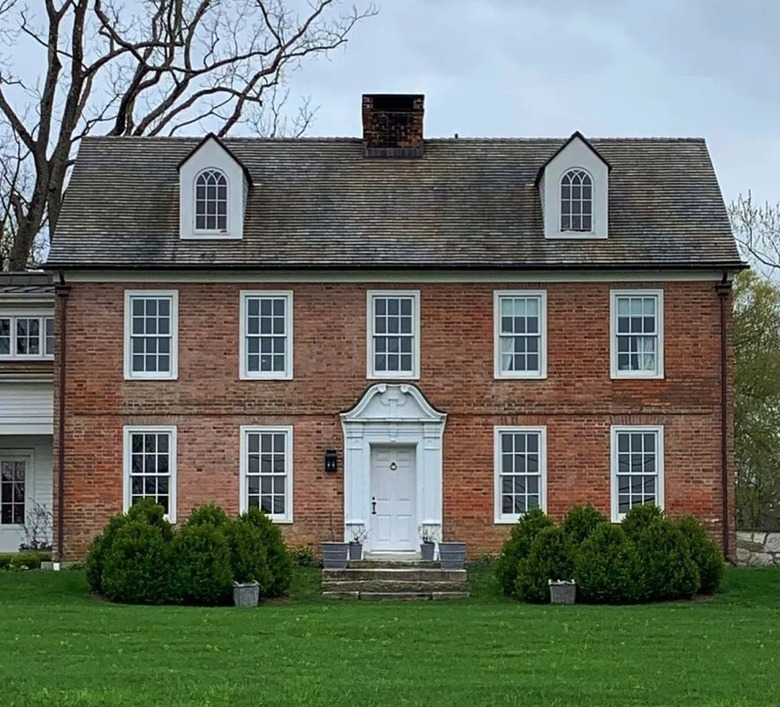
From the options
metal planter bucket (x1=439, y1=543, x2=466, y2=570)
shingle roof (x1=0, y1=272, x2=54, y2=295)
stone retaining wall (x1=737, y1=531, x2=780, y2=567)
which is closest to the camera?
metal planter bucket (x1=439, y1=543, x2=466, y2=570)

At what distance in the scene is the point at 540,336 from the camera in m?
28.4

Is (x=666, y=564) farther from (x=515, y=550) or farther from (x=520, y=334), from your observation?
(x=520, y=334)

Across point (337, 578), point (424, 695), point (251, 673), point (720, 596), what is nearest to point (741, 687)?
point (424, 695)

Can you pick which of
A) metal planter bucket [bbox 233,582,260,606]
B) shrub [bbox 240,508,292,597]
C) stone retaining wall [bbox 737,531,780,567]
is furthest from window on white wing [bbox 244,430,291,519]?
stone retaining wall [bbox 737,531,780,567]

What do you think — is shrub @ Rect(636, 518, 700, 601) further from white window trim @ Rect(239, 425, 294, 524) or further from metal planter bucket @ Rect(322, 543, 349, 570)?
white window trim @ Rect(239, 425, 294, 524)

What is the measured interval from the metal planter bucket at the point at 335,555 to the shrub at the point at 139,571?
324cm

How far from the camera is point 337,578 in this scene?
25.4 meters

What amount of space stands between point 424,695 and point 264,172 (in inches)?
703

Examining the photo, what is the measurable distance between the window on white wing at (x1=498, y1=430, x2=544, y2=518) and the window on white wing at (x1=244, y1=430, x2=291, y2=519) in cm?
388

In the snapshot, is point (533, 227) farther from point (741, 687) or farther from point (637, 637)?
point (741, 687)

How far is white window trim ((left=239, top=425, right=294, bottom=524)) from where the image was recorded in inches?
1105

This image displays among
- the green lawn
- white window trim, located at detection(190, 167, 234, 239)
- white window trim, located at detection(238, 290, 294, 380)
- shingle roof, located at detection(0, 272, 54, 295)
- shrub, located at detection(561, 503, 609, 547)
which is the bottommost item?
the green lawn

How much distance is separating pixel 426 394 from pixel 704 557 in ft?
20.6

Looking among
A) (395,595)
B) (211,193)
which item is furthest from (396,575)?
(211,193)
